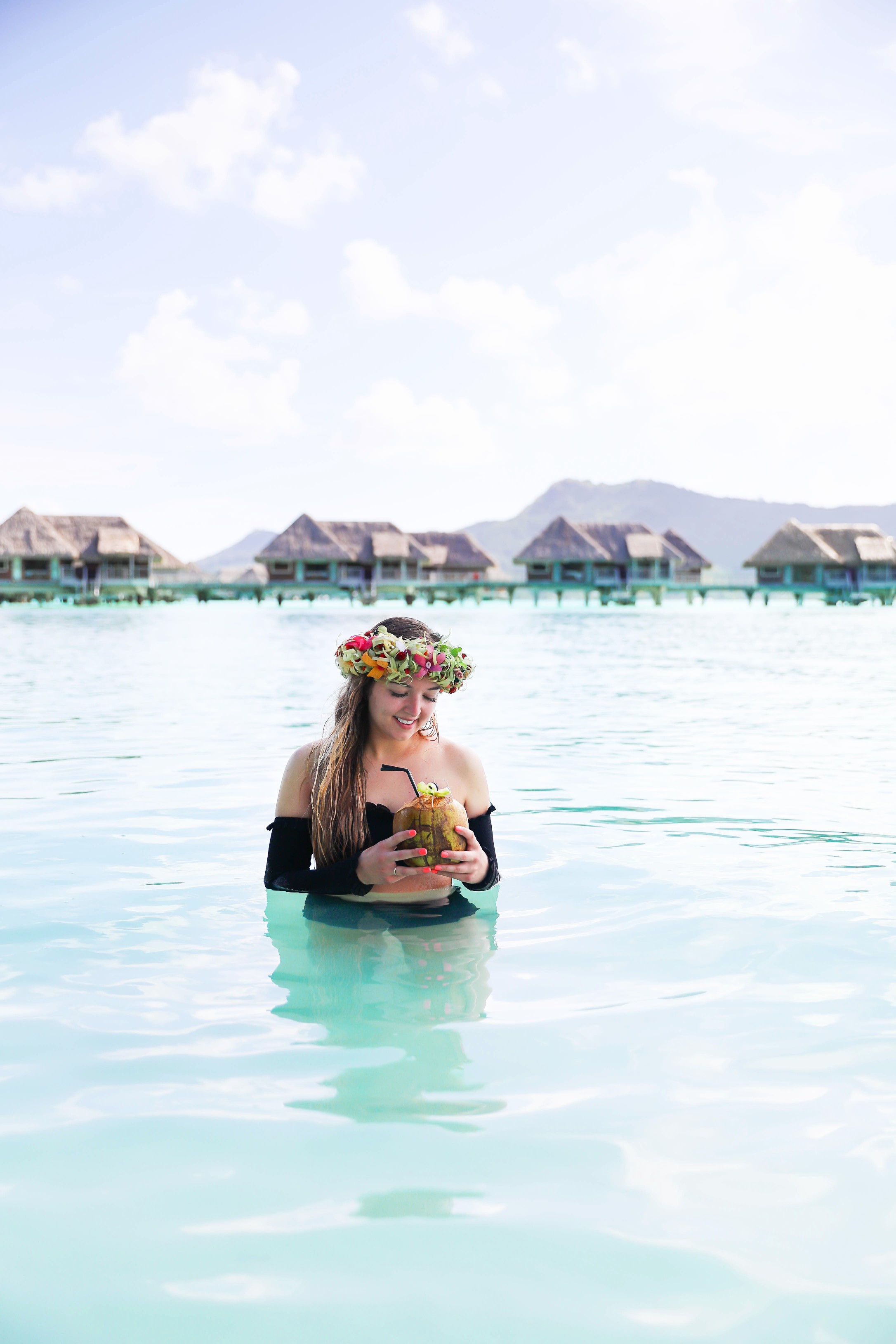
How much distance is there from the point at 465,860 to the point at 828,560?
2085 inches

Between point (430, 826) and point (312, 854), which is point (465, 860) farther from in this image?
point (312, 854)

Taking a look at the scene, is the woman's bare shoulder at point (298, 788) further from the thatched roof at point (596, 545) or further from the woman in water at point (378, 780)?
the thatched roof at point (596, 545)

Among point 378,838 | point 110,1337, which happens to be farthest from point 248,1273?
point 378,838

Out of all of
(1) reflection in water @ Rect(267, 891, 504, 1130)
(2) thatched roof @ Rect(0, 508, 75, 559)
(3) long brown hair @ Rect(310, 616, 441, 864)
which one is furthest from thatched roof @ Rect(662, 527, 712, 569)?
(3) long brown hair @ Rect(310, 616, 441, 864)

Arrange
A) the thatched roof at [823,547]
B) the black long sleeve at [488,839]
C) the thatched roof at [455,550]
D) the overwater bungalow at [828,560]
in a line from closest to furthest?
1. the black long sleeve at [488,839]
2. the thatched roof at [823,547]
3. the overwater bungalow at [828,560]
4. the thatched roof at [455,550]

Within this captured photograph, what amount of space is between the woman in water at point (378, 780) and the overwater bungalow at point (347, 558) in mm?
48138

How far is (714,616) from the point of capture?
136ft

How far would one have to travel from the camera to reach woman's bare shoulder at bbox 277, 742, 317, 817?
358 cm

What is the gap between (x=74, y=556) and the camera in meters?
48.0

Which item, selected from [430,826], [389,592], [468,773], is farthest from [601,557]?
[430,826]

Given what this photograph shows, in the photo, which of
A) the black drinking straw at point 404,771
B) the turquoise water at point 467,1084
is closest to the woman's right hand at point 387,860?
the black drinking straw at point 404,771

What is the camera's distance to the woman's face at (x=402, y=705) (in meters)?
3.38

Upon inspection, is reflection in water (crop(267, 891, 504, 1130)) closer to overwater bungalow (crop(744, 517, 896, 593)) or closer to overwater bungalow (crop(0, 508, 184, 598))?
overwater bungalow (crop(0, 508, 184, 598))

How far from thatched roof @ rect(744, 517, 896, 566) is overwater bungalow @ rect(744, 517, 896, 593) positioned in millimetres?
20
